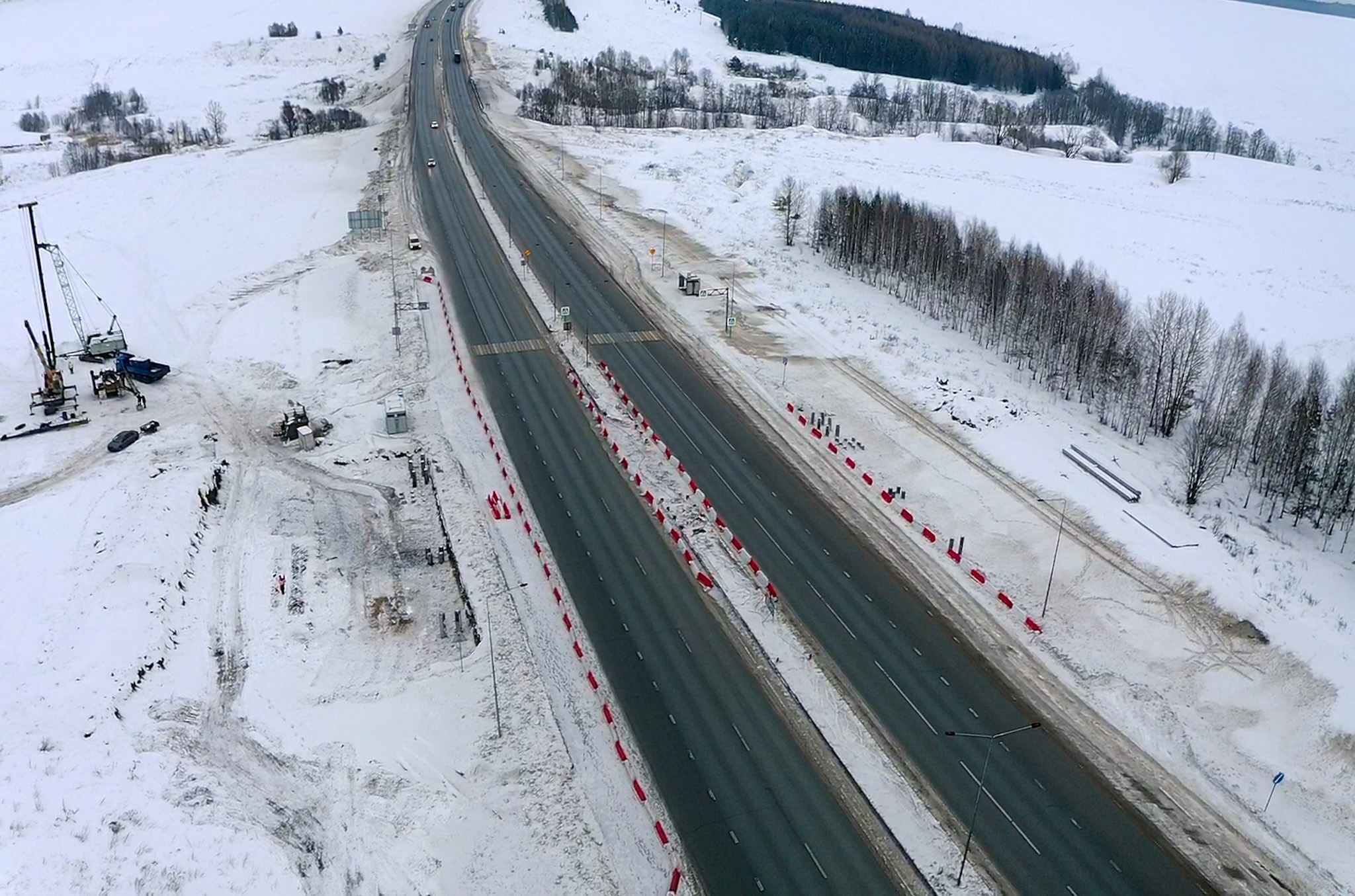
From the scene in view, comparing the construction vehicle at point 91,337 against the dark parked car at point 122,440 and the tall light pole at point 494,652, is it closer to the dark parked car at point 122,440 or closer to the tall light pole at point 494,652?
the dark parked car at point 122,440

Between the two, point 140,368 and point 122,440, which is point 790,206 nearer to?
point 140,368

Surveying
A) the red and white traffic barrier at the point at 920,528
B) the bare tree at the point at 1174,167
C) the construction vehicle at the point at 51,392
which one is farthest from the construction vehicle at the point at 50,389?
the bare tree at the point at 1174,167

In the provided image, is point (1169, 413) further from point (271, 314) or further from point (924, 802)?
point (271, 314)

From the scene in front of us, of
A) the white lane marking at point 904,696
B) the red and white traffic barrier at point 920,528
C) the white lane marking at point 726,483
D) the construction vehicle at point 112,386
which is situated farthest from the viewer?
the construction vehicle at point 112,386

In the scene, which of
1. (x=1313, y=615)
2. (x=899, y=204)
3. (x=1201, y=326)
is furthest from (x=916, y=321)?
(x=1313, y=615)

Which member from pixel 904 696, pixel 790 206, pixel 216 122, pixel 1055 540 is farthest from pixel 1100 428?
pixel 216 122

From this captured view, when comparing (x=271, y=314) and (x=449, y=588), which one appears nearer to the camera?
(x=449, y=588)
